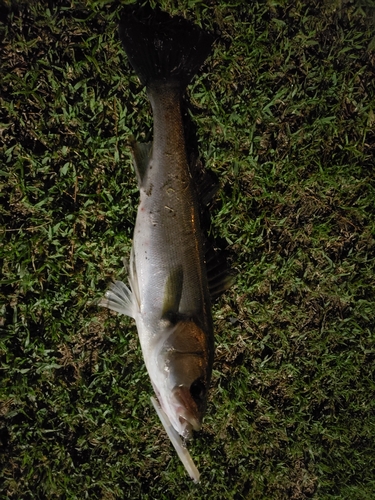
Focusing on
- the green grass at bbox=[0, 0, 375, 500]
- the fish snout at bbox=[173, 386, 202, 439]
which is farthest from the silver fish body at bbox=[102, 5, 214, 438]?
the green grass at bbox=[0, 0, 375, 500]

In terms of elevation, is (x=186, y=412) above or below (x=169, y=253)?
below

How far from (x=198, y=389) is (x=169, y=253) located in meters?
0.90

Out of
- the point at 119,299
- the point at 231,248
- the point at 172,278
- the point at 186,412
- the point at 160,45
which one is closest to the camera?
the point at 186,412

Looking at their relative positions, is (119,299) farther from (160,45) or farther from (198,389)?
(160,45)

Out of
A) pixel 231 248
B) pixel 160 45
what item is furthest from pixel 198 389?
pixel 160 45

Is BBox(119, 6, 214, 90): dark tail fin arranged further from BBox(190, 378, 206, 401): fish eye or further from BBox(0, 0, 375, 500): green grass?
BBox(190, 378, 206, 401): fish eye

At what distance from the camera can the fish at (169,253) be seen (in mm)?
2826

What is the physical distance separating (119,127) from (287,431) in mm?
2929

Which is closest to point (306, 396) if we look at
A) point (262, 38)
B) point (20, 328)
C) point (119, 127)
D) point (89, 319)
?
point (89, 319)

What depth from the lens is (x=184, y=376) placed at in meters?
2.79

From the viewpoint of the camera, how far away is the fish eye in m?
2.79

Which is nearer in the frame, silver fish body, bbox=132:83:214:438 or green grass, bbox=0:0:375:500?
silver fish body, bbox=132:83:214:438

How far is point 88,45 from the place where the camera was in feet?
10.8

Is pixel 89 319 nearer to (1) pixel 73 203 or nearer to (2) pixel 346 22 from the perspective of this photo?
(1) pixel 73 203
